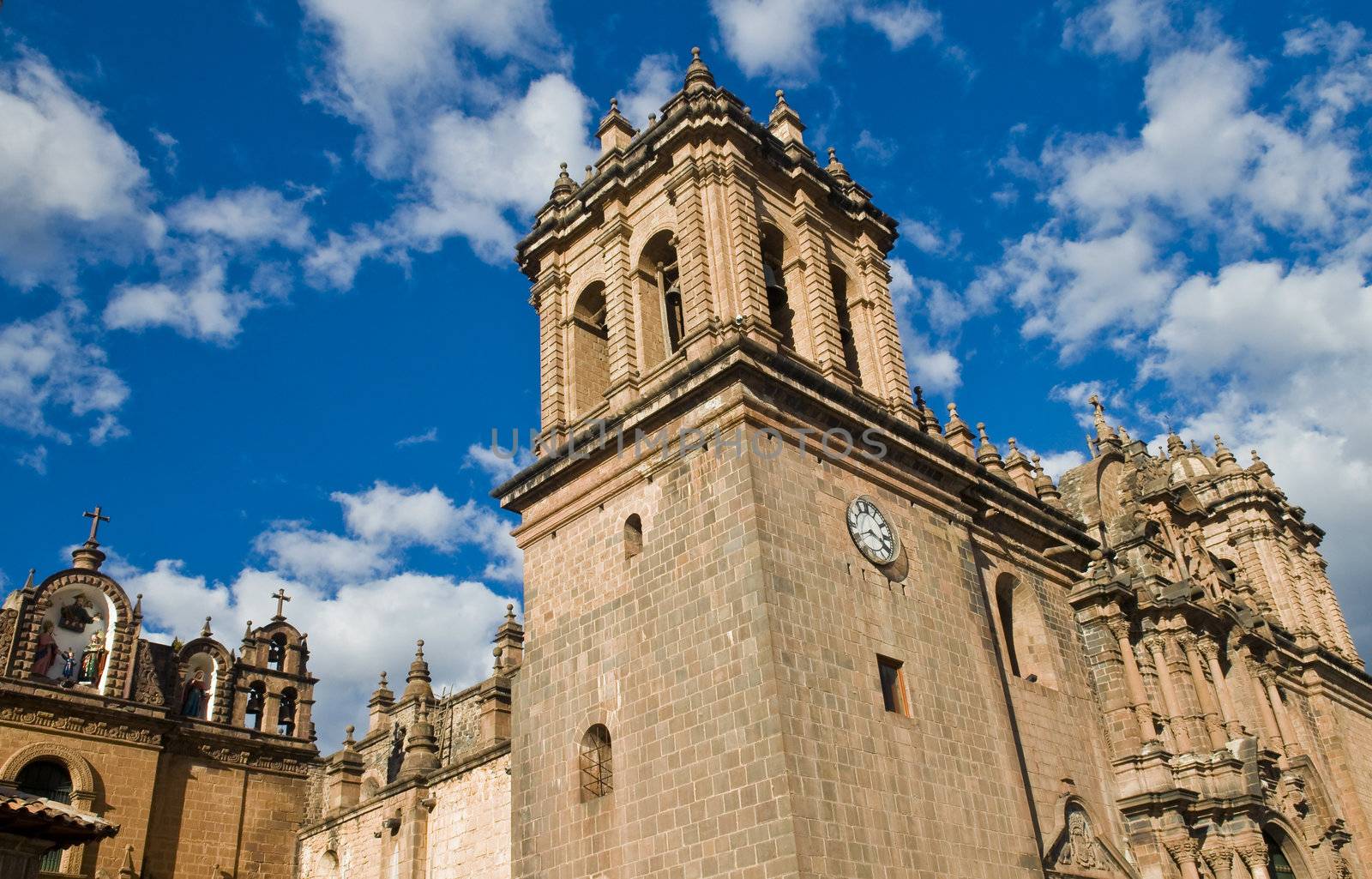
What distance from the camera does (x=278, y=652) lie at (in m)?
26.9

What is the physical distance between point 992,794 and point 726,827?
430 centimetres

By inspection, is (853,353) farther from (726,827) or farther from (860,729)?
(726,827)

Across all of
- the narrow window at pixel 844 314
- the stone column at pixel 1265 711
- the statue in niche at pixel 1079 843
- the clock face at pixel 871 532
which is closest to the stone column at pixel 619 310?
the narrow window at pixel 844 314

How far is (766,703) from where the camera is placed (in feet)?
40.3

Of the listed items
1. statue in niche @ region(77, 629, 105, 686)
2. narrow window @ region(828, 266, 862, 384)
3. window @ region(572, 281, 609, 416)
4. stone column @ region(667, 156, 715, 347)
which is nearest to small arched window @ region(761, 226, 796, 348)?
narrow window @ region(828, 266, 862, 384)

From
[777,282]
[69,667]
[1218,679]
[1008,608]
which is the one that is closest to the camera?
[777,282]

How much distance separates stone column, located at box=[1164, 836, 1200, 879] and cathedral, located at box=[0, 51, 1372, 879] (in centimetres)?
7

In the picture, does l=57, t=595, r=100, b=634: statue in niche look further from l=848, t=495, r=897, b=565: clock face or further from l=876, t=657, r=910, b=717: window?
l=876, t=657, r=910, b=717: window

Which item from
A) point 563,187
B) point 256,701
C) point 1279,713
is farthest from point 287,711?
point 1279,713

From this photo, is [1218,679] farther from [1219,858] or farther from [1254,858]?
[1219,858]

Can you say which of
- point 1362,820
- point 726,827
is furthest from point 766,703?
point 1362,820

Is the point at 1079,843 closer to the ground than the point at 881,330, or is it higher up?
closer to the ground

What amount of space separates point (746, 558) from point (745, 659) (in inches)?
47.5

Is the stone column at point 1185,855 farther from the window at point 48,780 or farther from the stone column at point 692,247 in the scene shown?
the window at point 48,780
